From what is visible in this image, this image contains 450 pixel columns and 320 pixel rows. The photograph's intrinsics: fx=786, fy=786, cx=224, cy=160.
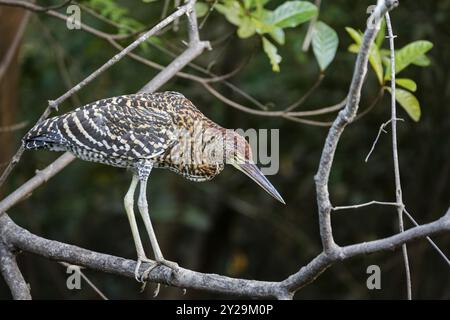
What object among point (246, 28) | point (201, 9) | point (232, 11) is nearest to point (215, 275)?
point (246, 28)

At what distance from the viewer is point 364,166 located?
239 inches

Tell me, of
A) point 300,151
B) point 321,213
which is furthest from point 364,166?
point 321,213

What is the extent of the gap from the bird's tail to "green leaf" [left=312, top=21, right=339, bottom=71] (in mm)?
1388

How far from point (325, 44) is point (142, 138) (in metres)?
1.17

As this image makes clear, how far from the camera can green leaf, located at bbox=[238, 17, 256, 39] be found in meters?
3.94

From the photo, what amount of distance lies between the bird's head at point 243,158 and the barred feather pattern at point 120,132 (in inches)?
4.1

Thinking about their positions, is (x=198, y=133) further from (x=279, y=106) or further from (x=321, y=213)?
(x=279, y=106)

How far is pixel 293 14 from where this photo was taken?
151 inches

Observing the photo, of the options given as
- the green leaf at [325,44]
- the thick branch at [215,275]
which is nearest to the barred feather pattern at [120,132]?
the thick branch at [215,275]

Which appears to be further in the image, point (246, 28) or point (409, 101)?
point (246, 28)

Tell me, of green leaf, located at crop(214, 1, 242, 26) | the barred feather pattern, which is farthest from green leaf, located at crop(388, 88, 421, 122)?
the barred feather pattern

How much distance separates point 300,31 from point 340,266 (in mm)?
2071

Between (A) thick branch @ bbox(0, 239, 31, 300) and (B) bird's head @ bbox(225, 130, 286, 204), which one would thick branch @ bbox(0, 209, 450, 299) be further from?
(B) bird's head @ bbox(225, 130, 286, 204)

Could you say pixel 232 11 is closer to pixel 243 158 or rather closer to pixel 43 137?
pixel 243 158
